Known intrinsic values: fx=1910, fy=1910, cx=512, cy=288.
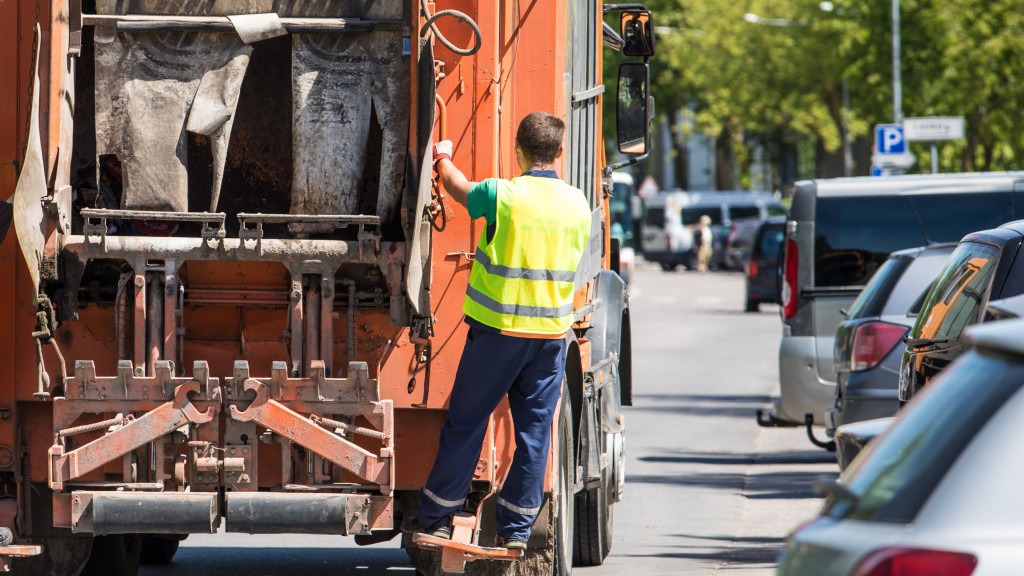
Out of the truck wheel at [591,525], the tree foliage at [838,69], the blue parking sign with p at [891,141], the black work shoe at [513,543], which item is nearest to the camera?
the black work shoe at [513,543]

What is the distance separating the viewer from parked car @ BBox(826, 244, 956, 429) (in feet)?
36.6

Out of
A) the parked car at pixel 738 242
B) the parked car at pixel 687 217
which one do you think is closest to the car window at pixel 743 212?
the parked car at pixel 687 217

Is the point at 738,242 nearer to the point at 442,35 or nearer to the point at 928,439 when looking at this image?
the point at 442,35

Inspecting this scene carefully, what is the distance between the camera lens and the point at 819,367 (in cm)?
1333

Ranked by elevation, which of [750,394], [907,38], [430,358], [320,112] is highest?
[907,38]

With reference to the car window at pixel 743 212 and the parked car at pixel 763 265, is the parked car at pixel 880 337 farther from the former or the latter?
the car window at pixel 743 212

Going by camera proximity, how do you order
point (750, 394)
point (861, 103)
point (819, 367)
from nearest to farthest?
1. point (819, 367)
2. point (750, 394)
3. point (861, 103)

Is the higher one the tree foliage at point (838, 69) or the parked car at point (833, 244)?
the tree foliage at point (838, 69)

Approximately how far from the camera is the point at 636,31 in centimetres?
946

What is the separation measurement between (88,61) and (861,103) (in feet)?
124

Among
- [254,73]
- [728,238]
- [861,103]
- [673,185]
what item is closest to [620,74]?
[254,73]

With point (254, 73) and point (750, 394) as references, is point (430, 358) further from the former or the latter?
point (750, 394)

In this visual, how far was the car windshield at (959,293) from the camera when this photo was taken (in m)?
7.50

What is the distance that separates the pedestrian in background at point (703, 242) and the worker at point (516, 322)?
48481mm
